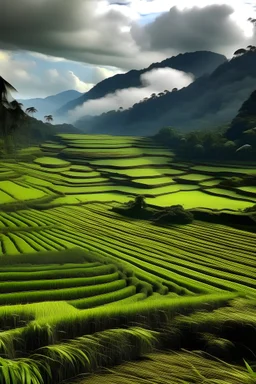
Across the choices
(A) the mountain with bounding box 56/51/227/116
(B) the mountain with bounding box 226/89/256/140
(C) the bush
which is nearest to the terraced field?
(C) the bush

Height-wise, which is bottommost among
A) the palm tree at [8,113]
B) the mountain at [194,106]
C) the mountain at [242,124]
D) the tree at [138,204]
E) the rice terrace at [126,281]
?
the rice terrace at [126,281]

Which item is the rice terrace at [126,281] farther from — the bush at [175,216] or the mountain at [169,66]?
the mountain at [169,66]

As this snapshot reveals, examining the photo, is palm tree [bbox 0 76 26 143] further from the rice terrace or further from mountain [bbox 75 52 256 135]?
mountain [bbox 75 52 256 135]

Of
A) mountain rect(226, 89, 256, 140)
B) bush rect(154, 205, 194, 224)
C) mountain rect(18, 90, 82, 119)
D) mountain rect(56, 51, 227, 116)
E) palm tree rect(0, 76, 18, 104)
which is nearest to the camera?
palm tree rect(0, 76, 18, 104)

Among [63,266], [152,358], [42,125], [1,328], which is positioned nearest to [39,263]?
[63,266]

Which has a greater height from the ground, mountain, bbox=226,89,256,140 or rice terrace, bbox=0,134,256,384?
mountain, bbox=226,89,256,140

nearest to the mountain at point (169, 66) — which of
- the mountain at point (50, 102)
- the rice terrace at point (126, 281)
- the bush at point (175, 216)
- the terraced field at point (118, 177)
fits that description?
the mountain at point (50, 102)

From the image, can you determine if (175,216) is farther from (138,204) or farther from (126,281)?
(126,281)
